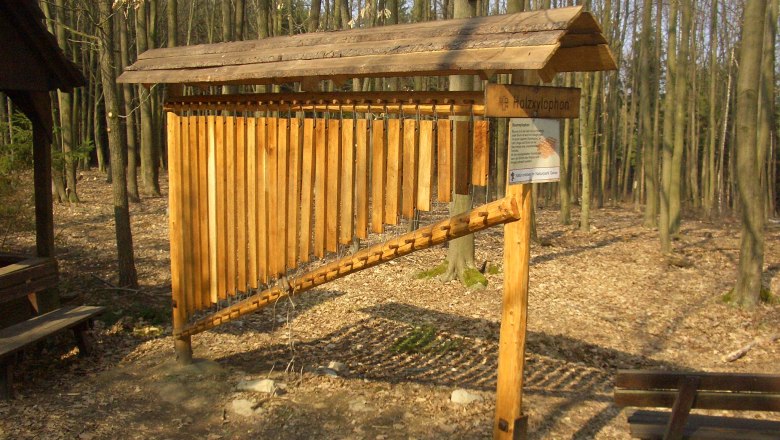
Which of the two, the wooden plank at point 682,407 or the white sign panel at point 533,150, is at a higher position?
the white sign panel at point 533,150

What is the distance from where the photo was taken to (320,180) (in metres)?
4.92

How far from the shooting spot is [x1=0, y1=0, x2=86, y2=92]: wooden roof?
249 inches

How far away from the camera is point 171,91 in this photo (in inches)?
246

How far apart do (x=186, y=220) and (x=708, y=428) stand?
4.53m

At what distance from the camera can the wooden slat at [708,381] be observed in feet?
12.1

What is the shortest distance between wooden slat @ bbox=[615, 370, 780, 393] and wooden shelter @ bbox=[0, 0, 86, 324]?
218 inches

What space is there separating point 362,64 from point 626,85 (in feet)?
107

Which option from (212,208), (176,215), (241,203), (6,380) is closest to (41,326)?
(6,380)

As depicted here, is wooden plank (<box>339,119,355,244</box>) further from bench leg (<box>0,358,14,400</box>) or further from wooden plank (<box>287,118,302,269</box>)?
bench leg (<box>0,358,14,400</box>)

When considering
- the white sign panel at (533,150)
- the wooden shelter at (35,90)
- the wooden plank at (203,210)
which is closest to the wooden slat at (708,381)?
the white sign panel at (533,150)

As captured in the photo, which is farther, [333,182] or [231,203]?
[231,203]

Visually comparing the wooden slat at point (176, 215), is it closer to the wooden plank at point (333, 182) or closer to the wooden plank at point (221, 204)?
the wooden plank at point (221, 204)

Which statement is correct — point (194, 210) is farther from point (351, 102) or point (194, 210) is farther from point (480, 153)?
point (480, 153)

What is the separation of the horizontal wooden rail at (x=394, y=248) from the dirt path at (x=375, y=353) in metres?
0.61
